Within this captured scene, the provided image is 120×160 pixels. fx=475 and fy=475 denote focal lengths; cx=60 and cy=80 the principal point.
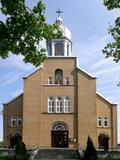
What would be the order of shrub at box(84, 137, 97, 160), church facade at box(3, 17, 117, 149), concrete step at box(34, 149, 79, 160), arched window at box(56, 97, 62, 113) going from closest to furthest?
shrub at box(84, 137, 97, 160) < concrete step at box(34, 149, 79, 160) < church facade at box(3, 17, 117, 149) < arched window at box(56, 97, 62, 113)

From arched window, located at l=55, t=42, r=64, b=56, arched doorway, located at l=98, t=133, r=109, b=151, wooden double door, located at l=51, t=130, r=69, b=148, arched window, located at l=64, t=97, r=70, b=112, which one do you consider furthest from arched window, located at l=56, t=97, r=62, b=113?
arched window, located at l=55, t=42, r=64, b=56

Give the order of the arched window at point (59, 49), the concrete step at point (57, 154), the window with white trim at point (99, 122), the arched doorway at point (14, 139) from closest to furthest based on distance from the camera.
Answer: the concrete step at point (57, 154) < the arched doorway at point (14, 139) < the window with white trim at point (99, 122) < the arched window at point (59, 49)

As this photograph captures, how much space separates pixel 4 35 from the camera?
58.1 ft

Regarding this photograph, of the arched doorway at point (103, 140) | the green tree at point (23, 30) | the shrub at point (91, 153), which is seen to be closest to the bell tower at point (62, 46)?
the arched doorway at point (103, 140)

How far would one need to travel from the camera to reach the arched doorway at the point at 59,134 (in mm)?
55906

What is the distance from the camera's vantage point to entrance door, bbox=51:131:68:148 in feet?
183

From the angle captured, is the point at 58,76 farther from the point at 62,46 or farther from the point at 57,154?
the point at 57,154

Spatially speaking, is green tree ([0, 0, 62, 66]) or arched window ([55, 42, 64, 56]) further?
arched window ([55, 42, 64, 56])

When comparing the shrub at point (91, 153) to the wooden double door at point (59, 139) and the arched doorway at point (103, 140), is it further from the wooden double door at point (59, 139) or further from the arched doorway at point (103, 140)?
the wooden double door at point (59, 139)

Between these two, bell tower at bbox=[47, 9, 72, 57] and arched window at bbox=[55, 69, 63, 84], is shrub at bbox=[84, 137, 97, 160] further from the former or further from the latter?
bell tower at bbox=[47, 9, 72, 57]

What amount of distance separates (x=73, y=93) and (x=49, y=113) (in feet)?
12.1

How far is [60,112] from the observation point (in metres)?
55.8

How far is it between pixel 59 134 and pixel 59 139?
591 millimetres

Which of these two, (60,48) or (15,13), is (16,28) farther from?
(60,48)
